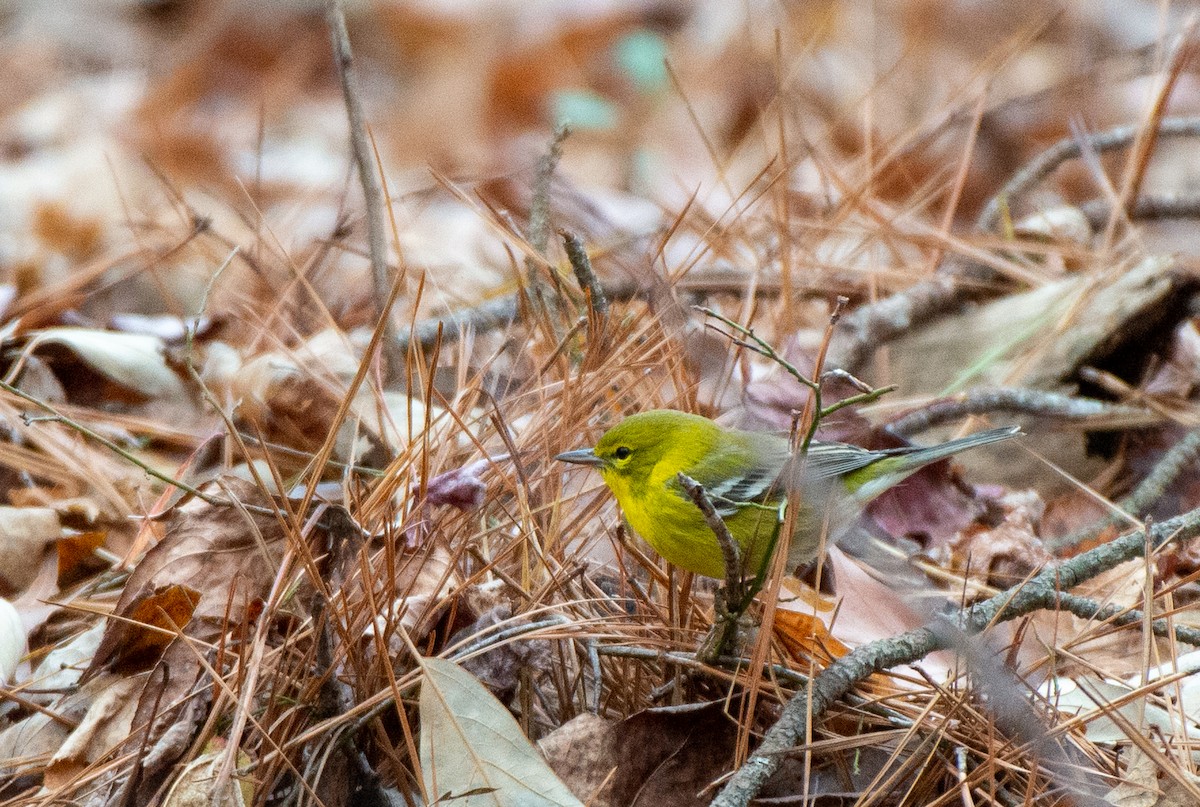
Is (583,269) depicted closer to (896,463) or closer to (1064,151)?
(896,463)

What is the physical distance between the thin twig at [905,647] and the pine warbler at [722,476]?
0.38 metres

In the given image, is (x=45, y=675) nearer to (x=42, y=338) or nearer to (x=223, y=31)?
(x=42, y=338)

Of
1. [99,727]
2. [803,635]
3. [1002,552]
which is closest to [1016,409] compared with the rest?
[1002,552]

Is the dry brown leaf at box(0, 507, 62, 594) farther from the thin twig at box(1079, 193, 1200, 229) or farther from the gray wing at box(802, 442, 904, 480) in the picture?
the thin twig at box(1079, 193, 1200, 229)

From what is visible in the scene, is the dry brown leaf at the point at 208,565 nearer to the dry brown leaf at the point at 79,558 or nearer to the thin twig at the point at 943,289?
the dry brown leaf at the point at 79,558

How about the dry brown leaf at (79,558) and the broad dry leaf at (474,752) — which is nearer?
the broad dry leaf at (474,752)

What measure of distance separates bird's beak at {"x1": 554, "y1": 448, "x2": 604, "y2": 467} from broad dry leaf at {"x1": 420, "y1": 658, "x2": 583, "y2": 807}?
30.7 inches

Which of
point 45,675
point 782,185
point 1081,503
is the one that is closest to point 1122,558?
point 1081,503

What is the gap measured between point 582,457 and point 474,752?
3.07ft

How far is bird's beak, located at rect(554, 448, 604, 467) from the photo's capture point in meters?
2.54

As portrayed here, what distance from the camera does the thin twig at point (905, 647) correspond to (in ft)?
5.79

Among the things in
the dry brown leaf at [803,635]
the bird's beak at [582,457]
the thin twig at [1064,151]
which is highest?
the thin twig at [1064,151]

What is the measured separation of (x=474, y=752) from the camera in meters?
1.77

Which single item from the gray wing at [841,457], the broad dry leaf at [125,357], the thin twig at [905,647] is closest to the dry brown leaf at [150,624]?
the thin twig at [905,647]
